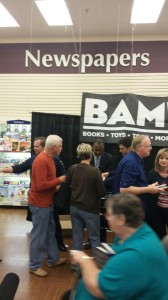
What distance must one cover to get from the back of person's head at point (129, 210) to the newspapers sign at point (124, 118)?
14.4 feet

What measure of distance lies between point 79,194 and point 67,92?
418cm

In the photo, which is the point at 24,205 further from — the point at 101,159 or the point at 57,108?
the point at 101,159

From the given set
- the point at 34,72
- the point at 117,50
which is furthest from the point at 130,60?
the point at 34,72

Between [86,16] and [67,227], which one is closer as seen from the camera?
[67,227]

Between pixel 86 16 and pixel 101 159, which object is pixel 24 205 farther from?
pixel 86 16

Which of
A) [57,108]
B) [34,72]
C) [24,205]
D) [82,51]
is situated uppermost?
[82,51]

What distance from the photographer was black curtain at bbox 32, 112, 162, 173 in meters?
6.03

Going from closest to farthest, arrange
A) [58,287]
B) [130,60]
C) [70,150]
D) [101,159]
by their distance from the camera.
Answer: [58,287] → [101,159] → [70,150] → [130,60]

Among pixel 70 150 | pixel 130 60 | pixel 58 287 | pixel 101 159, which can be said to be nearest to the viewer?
pixel 58 287

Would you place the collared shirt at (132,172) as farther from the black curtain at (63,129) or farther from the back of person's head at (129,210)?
the black curtain at (63,129)

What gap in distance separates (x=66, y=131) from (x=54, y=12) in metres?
2.32

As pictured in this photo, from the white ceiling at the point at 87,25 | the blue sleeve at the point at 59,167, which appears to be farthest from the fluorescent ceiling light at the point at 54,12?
the blue sleeve at the point at 59,167

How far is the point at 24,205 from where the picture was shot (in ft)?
25.3

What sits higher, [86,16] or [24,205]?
[86,16]
